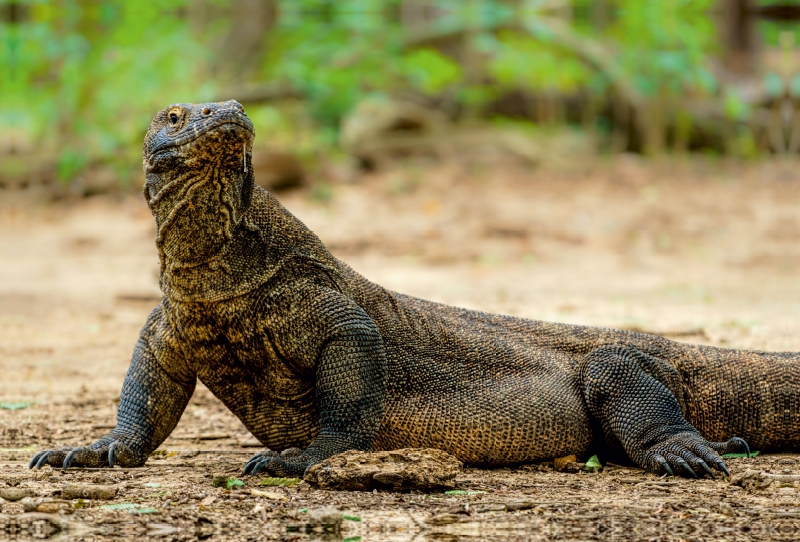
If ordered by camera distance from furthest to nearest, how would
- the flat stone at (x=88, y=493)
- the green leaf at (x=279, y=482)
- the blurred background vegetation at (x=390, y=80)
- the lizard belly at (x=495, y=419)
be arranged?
the blurred background vegetation at (x=390, y=80) → the lizard belly at (x=495, y=419) → the green leaf at (x=279, y=482) → the flat stone at (x=88, y=493)

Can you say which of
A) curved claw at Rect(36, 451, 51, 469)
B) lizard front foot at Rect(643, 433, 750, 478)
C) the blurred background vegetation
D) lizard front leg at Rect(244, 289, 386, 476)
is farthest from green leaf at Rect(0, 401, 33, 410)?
the blurred background vegetation

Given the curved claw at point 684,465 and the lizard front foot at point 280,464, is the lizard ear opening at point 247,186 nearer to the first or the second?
the lizard front foot at point 280,464

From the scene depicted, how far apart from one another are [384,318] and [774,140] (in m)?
18.0

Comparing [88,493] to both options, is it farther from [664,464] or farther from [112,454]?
[664,464]

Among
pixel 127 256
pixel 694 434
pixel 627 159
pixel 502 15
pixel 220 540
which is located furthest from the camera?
pixel 502 15

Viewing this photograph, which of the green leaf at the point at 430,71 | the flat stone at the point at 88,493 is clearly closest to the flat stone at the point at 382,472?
the flat stone at the point at 88,493

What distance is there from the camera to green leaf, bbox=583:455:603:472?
201 inches

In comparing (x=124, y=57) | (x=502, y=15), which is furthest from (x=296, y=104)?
(x=502, y=15)

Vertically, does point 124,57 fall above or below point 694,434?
above

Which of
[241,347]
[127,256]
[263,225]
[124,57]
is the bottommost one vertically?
[127,256]

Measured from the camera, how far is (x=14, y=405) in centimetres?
657

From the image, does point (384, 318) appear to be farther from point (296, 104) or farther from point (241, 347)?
point (296, 104)

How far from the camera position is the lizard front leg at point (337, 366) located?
4.55 metres

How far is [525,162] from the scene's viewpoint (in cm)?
1858
